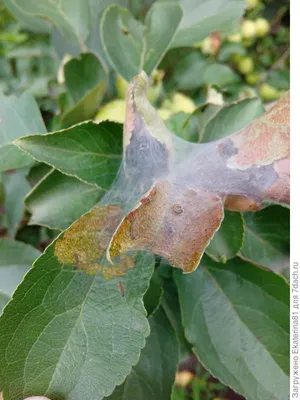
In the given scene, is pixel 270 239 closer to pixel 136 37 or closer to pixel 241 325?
pixel 241 325

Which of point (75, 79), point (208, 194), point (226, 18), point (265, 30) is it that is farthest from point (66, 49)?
point (265, 30)

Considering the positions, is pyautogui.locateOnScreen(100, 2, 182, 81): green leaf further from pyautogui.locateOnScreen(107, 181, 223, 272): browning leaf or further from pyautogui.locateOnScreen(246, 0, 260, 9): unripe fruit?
pyautogui.locateOnScreen(246, 0, 260, 9): unripe fruit

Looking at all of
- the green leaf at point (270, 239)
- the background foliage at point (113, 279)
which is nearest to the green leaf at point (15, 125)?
the background foliage at point (113, 279)

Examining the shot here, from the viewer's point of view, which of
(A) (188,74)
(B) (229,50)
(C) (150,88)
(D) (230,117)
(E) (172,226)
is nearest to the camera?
(E) (172,226)

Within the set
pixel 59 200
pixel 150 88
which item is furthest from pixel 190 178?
pixel 150 88

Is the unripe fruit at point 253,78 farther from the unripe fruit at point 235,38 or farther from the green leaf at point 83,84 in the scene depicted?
the green leaf at point 83,84

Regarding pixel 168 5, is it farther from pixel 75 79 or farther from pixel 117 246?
pixel 117 246

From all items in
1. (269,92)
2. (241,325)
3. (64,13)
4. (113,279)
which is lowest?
(269,92)
